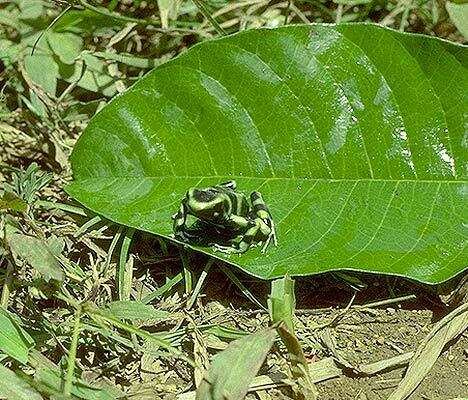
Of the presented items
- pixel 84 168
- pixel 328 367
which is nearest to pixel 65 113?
pixel 84 168

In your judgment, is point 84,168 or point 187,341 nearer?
point 187,341

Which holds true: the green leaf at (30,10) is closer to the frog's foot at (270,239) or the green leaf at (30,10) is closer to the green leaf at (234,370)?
the frog's foot at (270,239)

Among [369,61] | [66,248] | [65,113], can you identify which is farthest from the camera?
[65,113]

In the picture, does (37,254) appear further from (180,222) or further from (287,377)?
(287,377)

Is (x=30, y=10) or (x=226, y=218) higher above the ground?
(x=30, y=10)

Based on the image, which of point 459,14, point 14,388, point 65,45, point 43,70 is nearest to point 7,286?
point 14,388

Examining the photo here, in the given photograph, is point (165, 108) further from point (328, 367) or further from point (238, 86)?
point (328, 367)
